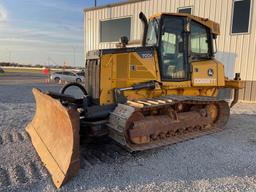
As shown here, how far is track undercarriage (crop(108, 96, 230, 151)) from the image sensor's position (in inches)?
179

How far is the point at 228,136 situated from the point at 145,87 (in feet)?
8.52

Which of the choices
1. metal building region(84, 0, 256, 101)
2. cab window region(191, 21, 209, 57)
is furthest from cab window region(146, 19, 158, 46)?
metal building region(84, 0, 256, 101)

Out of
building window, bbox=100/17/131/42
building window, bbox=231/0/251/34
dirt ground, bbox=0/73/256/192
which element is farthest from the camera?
building window, bbox=100/17/131/42

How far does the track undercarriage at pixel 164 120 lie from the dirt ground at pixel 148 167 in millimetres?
251

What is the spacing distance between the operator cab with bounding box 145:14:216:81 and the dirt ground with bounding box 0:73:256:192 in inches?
68.4

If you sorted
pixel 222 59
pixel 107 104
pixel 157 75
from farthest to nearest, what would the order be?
pixel 222 59 → pixel 157 75 → pixel 107 104

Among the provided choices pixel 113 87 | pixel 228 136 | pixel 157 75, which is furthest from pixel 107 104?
pixel 228 136

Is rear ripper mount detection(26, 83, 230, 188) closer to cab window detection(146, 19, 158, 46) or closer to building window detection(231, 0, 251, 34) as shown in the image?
cab window detection(146, 19, 158, 46)

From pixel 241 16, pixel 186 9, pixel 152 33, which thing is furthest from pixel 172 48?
pixel 186 9

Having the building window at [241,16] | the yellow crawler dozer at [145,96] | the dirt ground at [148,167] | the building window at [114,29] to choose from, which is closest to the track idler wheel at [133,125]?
the yellow crawler dozer at [145,96]

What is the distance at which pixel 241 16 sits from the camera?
11.1 metres

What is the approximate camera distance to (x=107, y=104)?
5.06 m

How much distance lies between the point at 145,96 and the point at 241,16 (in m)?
8.36

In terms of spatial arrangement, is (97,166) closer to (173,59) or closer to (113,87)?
(113,87)
